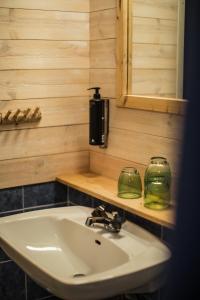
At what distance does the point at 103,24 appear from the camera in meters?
2.09

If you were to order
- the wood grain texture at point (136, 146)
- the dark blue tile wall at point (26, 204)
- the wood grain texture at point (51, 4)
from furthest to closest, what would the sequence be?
the dark blue tile wall at point (26, 204) < the wood grain texture at point (51, 4) < the wood grain texture at point (136, 146)

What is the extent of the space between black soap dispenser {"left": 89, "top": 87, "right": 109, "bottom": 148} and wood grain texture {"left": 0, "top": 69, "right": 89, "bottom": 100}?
149 millimetres

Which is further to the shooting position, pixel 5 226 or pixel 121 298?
pixel 5 226

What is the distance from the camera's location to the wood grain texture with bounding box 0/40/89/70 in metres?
1.98

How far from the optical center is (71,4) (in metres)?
2.12

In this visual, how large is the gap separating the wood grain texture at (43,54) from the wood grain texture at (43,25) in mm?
27

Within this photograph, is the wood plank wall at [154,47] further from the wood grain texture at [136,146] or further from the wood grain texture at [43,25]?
the wood grain texture at [43,25]

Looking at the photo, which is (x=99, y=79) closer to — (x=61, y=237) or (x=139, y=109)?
(x=139, y=109)

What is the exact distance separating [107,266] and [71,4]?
1196 millimetres

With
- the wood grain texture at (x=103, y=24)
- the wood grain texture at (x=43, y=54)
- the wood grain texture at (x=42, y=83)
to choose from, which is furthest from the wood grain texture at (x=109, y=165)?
the wood grain texture at (x=103, y=24)

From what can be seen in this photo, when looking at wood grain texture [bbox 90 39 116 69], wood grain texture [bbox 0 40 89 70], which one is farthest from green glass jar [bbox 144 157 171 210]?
wood grain texture [bbox 0 40 89 70]

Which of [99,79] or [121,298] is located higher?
[99,79]

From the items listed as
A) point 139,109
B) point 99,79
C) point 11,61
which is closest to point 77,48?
point 99,79

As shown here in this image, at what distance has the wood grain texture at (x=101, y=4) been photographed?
79.7 inches
